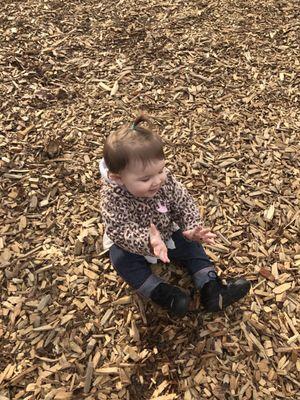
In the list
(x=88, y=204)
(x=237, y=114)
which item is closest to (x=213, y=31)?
(x=237, y=114)

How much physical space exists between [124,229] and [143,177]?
0.41m

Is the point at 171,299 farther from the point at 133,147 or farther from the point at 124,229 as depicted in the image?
the point at 133,147

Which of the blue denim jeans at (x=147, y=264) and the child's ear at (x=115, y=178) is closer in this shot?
the child's ear at (x=115, y=178)

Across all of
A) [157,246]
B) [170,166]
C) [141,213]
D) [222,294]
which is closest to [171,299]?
[222,294]

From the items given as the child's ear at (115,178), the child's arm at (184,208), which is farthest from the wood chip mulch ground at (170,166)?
the child's ear at (115,178)

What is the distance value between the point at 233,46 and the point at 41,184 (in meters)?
2.77

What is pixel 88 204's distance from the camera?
3988 mm

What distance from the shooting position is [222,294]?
3211 mm

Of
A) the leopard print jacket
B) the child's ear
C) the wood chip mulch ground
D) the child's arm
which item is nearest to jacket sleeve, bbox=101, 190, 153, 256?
the leopard print jacket

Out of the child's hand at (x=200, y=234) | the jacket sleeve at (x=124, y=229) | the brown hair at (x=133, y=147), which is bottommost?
the child's hand at (x=200, y=234)

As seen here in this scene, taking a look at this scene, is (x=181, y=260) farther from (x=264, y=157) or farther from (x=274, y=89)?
(x=274, y=89)

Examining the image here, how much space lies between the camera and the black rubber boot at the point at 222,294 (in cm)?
322

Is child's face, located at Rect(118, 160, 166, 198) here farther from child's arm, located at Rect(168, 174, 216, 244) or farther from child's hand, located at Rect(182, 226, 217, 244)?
child's hand, located at Rect(182, 226, 217, 244)

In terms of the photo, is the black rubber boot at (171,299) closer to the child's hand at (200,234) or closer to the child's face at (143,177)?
the child's hand at (200,234)
